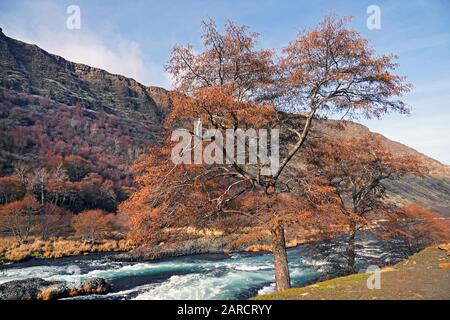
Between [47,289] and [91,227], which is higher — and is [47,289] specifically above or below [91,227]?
above

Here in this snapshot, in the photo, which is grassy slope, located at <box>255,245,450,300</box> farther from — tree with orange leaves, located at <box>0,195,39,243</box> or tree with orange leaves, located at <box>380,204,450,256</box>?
tree with orange leaves, located at <box>0,195,39,243</box>

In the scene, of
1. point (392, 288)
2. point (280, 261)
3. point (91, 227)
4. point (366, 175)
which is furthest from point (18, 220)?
point (392, 288)

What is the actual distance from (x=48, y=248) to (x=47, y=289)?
22.1 meters

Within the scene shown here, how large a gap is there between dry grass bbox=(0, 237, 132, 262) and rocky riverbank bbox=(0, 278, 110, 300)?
1375 centimetres

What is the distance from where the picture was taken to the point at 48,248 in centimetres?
4022

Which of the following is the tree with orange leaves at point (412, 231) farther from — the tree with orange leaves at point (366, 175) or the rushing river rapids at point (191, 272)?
the rushing river rapids at point (191, 272)

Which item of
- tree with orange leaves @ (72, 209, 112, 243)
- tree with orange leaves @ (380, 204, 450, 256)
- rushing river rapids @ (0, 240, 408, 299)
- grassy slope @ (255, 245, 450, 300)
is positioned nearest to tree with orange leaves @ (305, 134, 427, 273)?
tree with orange leaves @ (380, 204, 450, 256)

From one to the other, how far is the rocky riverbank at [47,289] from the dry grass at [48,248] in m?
13.8

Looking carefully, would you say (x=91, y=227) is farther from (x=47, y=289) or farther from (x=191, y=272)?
(x=47, y=289)

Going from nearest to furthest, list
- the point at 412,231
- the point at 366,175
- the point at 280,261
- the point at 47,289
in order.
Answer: the point at 280,261
the point at 366,175
the point at 47,289
the point at 412,231

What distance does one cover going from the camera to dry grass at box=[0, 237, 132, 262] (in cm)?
3596

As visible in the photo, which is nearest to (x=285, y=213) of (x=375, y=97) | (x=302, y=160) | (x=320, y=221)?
(x=320, y=221)
